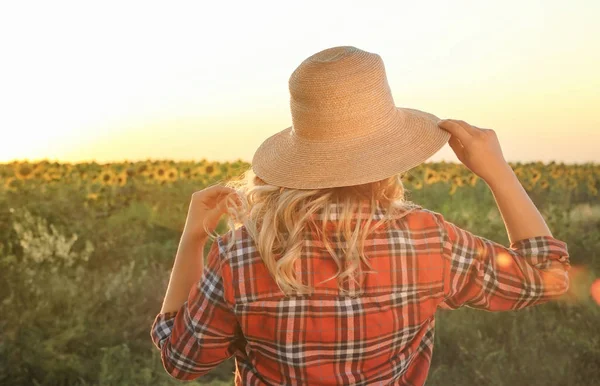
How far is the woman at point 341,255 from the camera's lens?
1.60 meters

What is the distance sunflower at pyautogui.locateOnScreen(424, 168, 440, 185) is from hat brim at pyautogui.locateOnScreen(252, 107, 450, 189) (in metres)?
12.2

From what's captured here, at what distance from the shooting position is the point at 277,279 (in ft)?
5.12

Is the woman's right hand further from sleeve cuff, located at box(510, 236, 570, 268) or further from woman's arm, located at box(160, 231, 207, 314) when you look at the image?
woman's arm, located at box(160, 231, 207, 314)

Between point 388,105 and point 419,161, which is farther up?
point 388,105

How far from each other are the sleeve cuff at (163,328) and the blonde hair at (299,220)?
0.92 ft

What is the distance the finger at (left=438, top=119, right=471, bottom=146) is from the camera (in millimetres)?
1783

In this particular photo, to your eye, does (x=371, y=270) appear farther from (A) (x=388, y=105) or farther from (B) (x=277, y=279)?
(A) (x=388, y=105)

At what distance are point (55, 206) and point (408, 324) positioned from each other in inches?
257

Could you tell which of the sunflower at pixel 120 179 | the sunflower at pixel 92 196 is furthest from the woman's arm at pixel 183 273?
the sunflower at pixel 120 179

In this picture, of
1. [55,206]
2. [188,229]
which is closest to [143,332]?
[55,206]

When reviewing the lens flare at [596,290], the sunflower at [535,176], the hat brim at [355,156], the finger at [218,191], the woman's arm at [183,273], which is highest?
the hat brim at [355,156]

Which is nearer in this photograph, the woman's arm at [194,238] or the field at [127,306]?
the woman's arm at [194,238]

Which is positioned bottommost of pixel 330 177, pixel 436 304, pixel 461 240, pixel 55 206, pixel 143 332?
pixel 143 332

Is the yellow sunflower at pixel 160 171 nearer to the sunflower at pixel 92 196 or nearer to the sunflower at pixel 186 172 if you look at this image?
the sunflower at pixel 186 172
